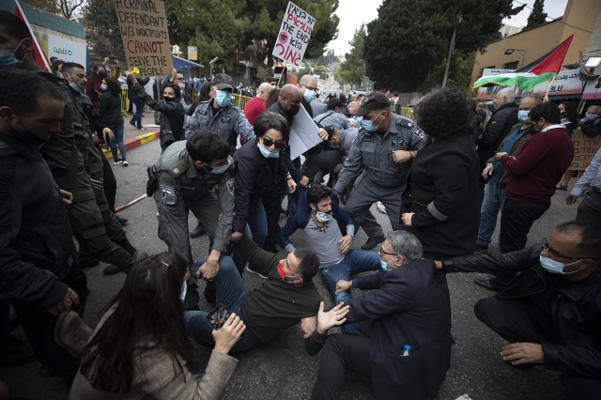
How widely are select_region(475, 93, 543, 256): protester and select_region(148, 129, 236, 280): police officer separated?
294cm

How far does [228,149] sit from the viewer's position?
7.33 feet

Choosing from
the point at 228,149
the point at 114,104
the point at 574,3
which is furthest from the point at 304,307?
the point at 574,3

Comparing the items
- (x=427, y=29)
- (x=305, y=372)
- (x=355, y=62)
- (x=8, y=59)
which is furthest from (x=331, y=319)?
(x=355, y=62)

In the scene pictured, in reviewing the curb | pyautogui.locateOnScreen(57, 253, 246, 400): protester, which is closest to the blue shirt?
pyautogui.locateOnScreen(57, 253, 246, 400): protester

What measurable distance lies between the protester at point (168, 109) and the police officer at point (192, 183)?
7.56 feet

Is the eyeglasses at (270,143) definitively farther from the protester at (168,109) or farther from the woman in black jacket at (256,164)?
the protester at (168,109)

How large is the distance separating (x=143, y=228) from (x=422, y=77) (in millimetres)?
28665

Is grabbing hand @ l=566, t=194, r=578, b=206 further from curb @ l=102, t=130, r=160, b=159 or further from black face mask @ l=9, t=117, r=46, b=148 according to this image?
curb @ l=102, t=130, r=160, b=159

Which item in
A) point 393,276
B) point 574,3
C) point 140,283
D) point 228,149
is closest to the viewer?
point 140,283

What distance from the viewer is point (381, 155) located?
9.98 feet

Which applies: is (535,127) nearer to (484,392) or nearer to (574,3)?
(484,392)

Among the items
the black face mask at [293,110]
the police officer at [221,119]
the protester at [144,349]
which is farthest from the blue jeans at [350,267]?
the police officer at [221,119]

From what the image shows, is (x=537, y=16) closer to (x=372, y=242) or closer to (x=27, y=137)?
(x=372, y=242)

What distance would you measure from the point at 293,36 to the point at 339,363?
541cm
